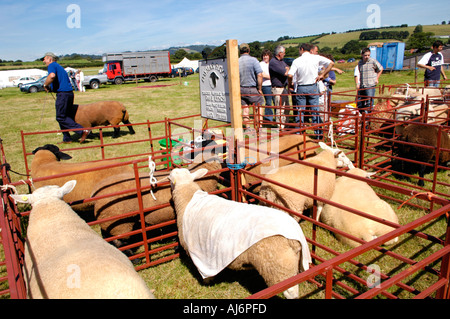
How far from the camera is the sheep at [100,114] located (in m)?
9.94

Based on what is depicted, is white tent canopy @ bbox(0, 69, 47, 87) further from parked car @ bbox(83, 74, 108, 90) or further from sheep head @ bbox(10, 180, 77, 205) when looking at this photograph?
sheep head @ bbox(10, 180, 77, 205)

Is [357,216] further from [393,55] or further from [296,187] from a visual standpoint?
[393,55]

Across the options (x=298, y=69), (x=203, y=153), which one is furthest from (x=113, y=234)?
(x=298, y=69)

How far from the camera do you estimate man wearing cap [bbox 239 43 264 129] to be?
7.55m

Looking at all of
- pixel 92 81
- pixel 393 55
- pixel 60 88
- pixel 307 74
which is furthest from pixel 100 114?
pixel 393 55

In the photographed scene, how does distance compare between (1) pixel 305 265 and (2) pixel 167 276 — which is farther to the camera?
(2) pixel 167 276

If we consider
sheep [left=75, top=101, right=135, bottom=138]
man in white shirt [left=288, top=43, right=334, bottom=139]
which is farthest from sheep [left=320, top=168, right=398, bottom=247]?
sheep [left=75, top=101, right=135, bottom=138]

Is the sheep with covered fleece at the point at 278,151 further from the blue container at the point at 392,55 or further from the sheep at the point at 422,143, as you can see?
the blue container at the point at 392,55

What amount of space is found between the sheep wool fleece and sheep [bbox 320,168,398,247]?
125cm

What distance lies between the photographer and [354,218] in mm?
3852

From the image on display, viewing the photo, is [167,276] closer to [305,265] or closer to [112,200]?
[112,200]

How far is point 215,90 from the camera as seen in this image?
4.15m

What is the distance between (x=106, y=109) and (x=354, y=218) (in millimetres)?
8732

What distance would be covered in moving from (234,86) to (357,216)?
212 cm
